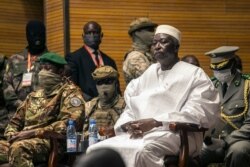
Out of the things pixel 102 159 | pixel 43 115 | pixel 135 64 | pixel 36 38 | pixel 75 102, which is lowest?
pixel 43 115

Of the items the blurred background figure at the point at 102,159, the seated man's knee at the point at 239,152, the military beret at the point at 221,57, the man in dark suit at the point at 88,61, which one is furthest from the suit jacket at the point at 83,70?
the blurred background figure at the point at 102,159

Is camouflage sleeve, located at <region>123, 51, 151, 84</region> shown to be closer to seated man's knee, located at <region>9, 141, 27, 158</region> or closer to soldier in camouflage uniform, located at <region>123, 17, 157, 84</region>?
soldier in camouflage uniform, located at <region>123, 17, 157, 84</region>

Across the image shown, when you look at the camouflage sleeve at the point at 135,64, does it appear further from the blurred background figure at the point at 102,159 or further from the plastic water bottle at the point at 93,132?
the blurred background figure at the point at 102,159

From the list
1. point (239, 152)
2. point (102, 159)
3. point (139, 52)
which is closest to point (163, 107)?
point (239, 152)

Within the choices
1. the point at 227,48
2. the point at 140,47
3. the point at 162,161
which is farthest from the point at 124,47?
the point at 162,161

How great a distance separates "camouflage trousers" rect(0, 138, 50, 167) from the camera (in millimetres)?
4797

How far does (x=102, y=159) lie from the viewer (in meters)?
1.40

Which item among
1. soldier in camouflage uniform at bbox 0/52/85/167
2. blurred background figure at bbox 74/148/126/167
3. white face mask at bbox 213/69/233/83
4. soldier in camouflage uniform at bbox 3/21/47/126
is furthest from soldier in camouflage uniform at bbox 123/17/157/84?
blurred background figure at bbox 74/148/126/167

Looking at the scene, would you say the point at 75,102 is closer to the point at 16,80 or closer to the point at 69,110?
the point at 69,110

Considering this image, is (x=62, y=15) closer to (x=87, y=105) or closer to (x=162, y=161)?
(x=87, y=105)

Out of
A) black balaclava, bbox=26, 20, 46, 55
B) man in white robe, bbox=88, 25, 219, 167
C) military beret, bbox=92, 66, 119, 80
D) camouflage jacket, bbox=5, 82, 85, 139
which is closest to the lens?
man in white robe, bbox=88, 25, 219, 167

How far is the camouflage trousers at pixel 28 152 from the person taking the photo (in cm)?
480

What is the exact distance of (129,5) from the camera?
7.62 m

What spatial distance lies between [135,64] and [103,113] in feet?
1.80
